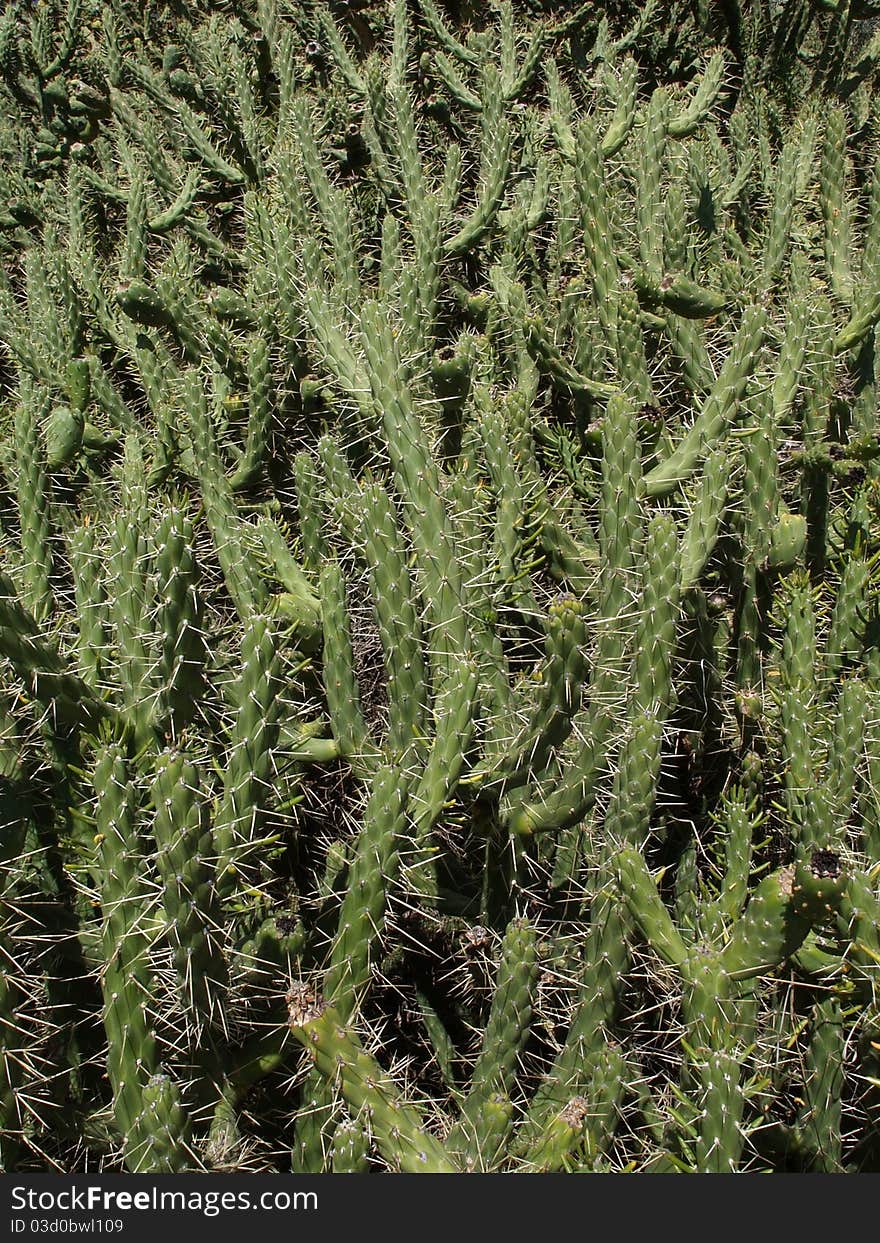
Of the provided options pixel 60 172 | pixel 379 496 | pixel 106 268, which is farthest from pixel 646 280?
pixel 60 172

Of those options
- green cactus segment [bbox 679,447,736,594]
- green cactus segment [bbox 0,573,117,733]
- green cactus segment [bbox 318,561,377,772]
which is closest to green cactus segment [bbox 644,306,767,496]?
green cactus segment [bbox 679,447,736,594]

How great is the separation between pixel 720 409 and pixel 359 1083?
7.08ft

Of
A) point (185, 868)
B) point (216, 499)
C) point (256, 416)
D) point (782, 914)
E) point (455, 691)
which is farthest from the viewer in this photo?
point (256, 416)

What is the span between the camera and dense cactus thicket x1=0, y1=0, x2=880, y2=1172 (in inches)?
77.2

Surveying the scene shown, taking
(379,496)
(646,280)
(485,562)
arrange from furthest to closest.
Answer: (646,280) → (485,562) → (379,496)

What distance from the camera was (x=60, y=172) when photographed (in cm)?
739

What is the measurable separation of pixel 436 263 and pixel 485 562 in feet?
5.91

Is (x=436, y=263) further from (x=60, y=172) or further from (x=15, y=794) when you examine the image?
(x=60, y=172)

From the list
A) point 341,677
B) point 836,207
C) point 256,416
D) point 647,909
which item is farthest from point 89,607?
point 836,207

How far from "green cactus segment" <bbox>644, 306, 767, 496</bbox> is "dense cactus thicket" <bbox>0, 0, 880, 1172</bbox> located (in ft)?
0.04

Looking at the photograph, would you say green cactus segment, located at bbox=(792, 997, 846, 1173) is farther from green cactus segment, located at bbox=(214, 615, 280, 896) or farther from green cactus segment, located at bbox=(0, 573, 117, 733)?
green cactus segment, located at bbox=(0, 573, 117, 733)

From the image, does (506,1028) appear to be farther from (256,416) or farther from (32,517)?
(256,416)

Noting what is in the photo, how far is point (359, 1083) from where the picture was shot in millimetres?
1825

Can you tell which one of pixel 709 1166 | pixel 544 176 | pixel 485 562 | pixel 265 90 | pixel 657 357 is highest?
pixel 265 90
